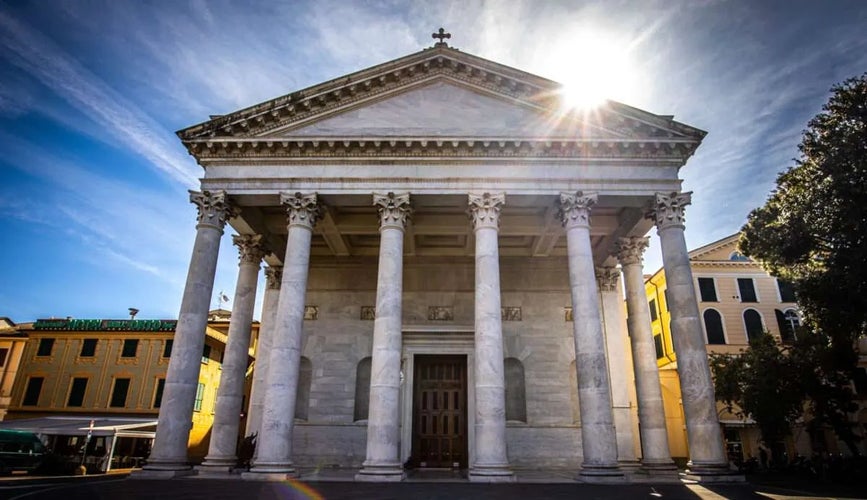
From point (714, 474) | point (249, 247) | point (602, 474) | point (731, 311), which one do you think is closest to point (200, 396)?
point (249, 247)

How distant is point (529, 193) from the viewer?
17.7m

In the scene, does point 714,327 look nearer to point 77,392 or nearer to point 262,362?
point 262,362

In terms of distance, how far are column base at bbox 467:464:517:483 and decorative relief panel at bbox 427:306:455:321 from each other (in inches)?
357

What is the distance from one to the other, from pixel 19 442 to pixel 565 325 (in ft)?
81.5

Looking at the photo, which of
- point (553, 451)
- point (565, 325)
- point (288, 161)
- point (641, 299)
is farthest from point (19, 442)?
point (641, 299)

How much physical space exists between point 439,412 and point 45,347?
101 ft

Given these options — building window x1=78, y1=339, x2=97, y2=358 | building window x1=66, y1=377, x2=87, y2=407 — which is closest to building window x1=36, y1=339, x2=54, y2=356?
building window x1=78, y1=339, x2=97, y2=358

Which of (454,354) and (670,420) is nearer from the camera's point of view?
(454,354)

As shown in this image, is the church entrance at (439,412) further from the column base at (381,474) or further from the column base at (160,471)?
the column base at (160,471)

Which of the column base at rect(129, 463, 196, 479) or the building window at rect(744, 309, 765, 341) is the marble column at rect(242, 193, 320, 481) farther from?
the building window at rect(744, 309, 765, 341)

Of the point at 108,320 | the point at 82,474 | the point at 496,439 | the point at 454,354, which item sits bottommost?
the point at 82,474

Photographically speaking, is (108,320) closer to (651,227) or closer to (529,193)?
(529,193)

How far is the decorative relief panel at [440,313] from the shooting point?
23.2 meters

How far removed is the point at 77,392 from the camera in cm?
3444
